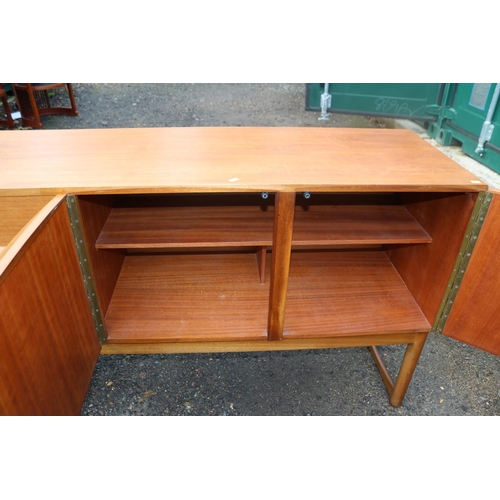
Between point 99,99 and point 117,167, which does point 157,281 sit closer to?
point 117,167

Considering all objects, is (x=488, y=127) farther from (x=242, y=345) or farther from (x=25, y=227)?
(x=25, y=227)

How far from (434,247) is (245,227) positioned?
0.71 metres

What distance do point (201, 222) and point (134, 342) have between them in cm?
52

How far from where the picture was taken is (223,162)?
55.2 inches

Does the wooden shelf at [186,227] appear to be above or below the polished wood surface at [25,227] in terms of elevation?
below

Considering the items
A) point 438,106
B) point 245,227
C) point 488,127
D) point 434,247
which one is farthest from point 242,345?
point 438,106

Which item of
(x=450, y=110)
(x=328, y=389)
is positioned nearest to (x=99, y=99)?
(x=450, y=110)

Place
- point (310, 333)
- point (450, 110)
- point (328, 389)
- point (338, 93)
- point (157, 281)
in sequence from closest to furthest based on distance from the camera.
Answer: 1. point (310, 333)
2. point (157, 281)
3. point (328, 389)
4. point (450, 110)
5. point (338, 93)

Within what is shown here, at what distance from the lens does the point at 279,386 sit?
210cm

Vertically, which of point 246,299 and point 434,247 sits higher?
point 434,247

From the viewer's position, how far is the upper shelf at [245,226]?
1448 mm

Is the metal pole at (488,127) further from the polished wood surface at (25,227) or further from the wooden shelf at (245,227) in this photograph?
the polished wood surface at (25,227)

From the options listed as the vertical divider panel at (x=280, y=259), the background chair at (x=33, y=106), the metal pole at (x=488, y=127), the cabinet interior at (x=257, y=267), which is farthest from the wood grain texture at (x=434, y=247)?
the background chair at (x=33, y=106)

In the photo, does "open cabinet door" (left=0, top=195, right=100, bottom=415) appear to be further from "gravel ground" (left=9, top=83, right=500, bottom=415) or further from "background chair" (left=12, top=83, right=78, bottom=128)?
"background chair" (left=12, top=83, right=78, bottom=128)
